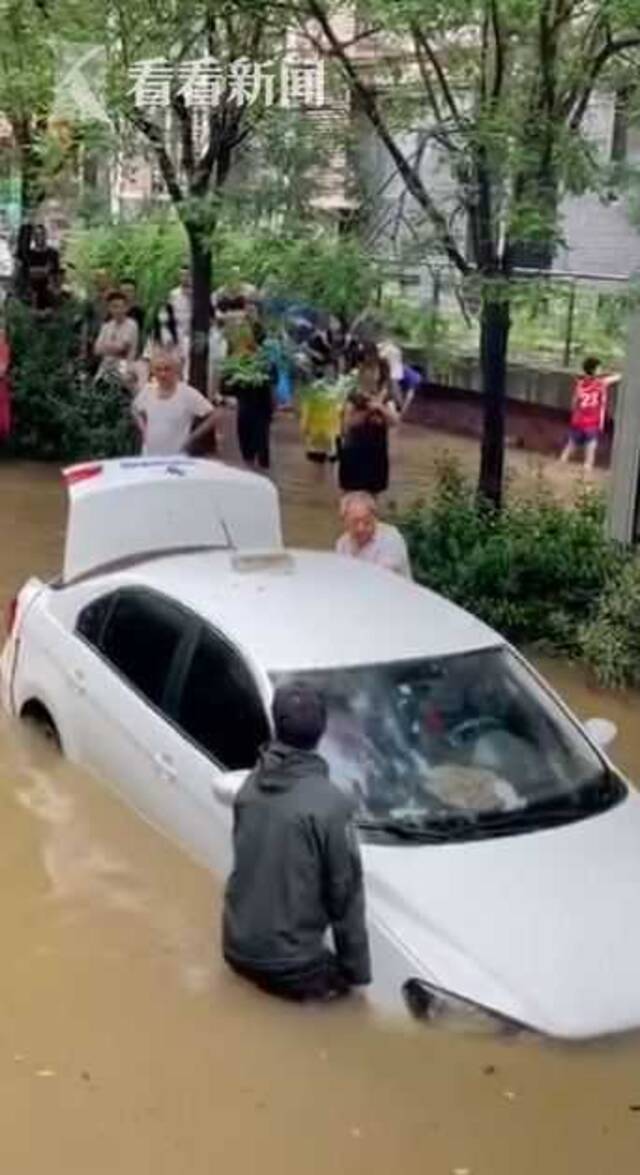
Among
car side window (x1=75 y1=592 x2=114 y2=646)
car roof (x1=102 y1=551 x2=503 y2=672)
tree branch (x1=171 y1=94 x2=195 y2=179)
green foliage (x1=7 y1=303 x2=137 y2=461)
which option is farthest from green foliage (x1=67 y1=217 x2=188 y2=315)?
car roof (x1=102 y1=551 x2=503 y2=672)

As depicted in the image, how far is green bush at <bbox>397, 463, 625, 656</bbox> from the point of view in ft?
35.0

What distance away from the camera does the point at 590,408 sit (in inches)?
671

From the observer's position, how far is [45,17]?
14.7m

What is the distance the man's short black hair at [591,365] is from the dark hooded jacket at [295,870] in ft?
40.5

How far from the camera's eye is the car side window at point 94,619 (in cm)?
751

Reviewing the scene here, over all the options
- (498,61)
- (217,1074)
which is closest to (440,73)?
(498,61)

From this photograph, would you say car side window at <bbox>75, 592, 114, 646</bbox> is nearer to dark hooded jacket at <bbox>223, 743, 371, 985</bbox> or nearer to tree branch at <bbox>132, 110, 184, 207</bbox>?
dark hooded jacket at <bbox>223, 743, 371, 985</bbox>

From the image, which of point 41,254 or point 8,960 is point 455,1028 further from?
point 41,254

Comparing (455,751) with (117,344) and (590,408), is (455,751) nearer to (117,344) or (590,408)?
(590,408)

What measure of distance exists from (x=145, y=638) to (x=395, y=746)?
4.81 ft

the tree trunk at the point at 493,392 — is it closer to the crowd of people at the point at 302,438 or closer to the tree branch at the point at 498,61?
the crowd of people at the point at 302,438

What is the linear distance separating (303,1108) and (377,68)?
28.8 ft

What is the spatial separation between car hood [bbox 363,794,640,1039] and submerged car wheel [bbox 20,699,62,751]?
2392 millimetres

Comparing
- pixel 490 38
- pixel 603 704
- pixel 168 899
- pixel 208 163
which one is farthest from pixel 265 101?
pixel 168 899
